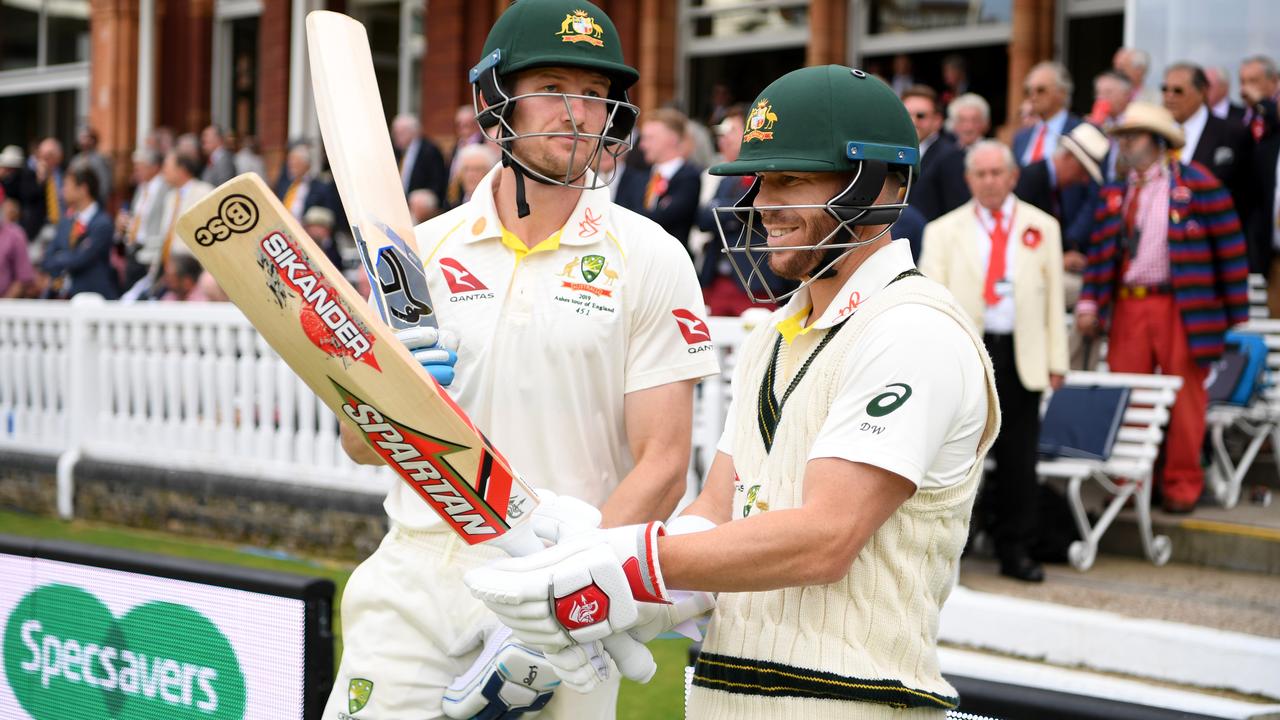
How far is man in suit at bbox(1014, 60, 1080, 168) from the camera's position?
8219mm

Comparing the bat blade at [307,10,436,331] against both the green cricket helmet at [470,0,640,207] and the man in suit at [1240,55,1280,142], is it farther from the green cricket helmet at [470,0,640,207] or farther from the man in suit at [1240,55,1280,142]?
the man in suit at [1240,55,1280,142]

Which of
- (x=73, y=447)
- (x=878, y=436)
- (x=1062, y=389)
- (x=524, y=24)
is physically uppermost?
(x=524, y=24)

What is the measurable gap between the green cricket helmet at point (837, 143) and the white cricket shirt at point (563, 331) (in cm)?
66

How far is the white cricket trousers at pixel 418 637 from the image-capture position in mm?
2691

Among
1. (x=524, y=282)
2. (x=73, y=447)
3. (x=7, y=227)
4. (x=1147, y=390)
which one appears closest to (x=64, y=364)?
(x=73, y=447)

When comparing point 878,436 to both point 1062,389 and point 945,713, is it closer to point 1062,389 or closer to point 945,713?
point 945,713

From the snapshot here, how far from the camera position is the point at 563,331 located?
283 centimetres

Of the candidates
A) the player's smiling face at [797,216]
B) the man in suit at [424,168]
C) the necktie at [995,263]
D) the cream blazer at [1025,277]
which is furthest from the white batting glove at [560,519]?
the man in suit at [424,168]

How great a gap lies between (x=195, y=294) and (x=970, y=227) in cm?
566

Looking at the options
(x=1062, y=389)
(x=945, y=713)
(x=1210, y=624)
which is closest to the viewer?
(x=945, y=713)

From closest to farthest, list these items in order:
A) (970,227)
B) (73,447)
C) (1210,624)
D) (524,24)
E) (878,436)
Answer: (878,436)
(524,24)
(1210,624)
(970,227)
(73,447)

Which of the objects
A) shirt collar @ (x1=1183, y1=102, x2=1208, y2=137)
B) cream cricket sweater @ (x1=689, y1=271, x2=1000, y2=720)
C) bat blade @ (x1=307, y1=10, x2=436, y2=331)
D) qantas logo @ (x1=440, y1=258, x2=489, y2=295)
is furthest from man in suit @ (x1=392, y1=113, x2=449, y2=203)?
cream cricket sweater @ (x1=689, y1=271, x2=1000, y2=720)

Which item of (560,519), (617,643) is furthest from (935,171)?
(617,643)

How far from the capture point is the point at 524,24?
2.85 meters
